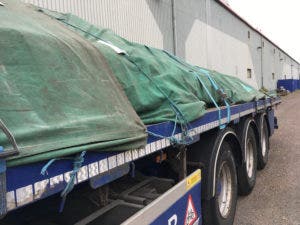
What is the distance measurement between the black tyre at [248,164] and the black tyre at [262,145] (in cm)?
72

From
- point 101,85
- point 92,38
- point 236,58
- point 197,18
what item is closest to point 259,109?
point 92,38

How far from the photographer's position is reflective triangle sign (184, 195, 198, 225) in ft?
10.5

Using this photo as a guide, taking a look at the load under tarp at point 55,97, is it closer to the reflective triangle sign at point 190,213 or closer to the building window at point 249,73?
the reflective triangle sign at point 190,213

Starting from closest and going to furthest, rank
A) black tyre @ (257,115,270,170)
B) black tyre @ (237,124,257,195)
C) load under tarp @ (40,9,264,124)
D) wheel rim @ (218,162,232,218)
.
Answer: load under tarp @ (40,9,264,124)
wheel rim @ (218,162,232,218)
black tyre @ (237,124,257,195)
black tyre @ (257,115,270,170)

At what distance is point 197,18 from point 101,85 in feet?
52.4

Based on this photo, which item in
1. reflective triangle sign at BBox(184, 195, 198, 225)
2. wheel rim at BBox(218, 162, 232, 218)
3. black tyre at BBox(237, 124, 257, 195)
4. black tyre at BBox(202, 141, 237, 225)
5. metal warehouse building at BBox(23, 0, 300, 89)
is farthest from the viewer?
metal warehouse building at BBox(23, 0, 300, 89)

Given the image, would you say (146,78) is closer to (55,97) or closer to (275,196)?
(55,97)

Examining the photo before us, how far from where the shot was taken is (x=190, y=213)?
3289mm

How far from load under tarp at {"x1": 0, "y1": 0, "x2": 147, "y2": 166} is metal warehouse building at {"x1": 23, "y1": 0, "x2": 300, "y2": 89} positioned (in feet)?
16.0

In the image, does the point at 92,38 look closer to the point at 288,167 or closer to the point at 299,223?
the point at 299,223

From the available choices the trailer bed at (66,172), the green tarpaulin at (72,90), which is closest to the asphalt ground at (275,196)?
the green tarpaulin at (72,90)

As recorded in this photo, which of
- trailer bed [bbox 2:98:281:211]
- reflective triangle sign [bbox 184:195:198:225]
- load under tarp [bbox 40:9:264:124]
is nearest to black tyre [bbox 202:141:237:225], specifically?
reflective triangle sign [bbox 184:195:198:225]

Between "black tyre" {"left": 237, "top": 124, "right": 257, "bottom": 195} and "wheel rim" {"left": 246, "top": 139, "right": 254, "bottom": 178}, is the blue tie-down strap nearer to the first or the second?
"black tyre" {"left": 237, "top": 124, "right": 257, "bottom": 195}

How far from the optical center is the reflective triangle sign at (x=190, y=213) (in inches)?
126
